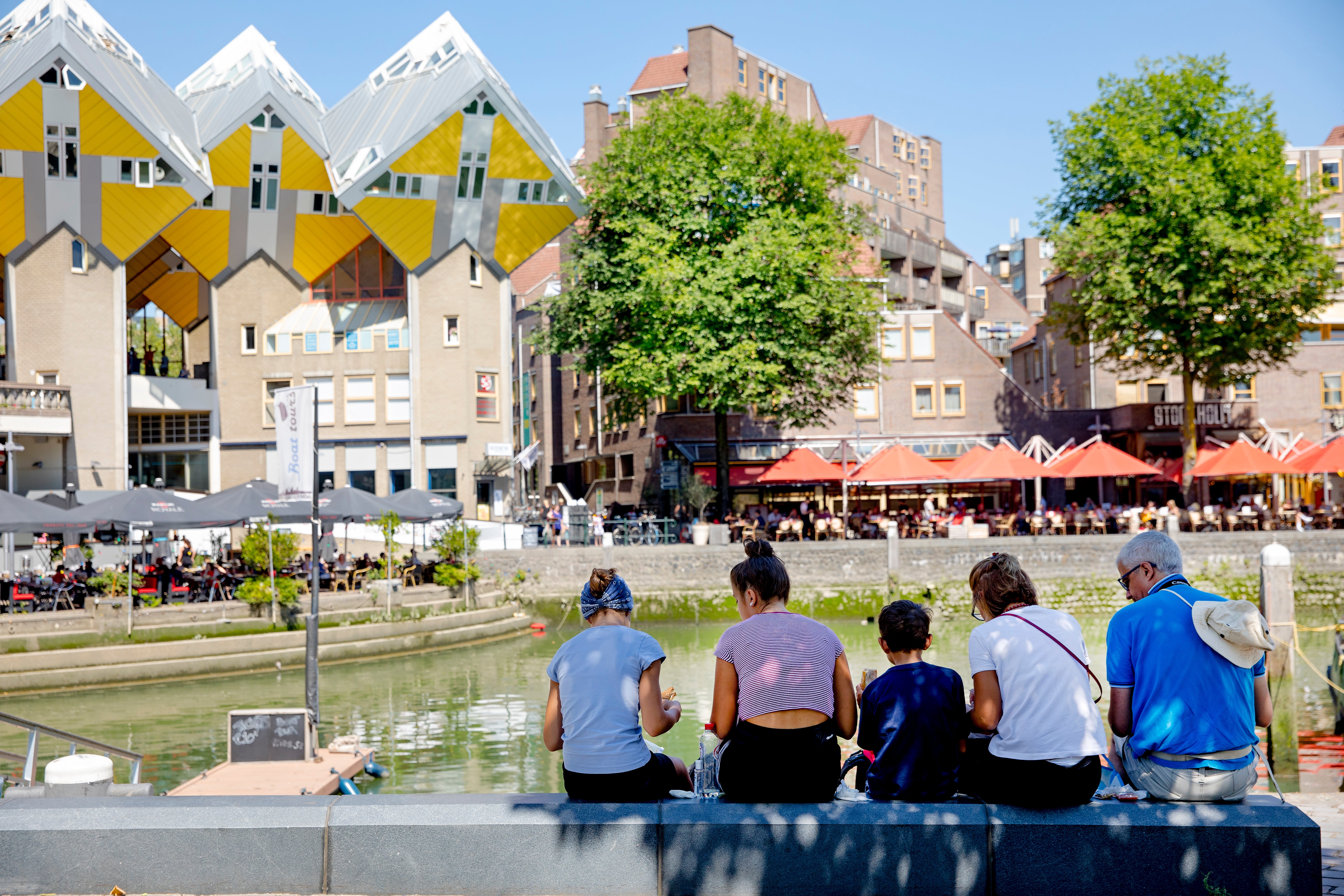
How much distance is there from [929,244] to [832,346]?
28275mm

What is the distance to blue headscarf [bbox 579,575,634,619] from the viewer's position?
5.55m

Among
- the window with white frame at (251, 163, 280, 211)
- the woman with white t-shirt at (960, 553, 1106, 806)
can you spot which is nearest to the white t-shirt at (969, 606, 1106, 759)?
the woman with white t-shirt at (960, 553, 1106, 806)

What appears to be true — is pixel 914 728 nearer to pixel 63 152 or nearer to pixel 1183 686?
pixel 1183 686

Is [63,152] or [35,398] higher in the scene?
[63,152]

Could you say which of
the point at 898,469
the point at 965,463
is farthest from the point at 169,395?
the point at 965,463

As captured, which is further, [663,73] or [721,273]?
[663,73]

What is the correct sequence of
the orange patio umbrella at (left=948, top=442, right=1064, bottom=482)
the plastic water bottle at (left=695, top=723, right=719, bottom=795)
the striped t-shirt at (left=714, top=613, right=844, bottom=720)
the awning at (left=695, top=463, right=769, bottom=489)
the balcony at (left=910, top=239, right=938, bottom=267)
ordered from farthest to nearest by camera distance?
1. the balcony at (left=910, top=239, right=938, bottom=267)
2. the awning at (left=695, top=463, right=769, bottom=489)
3. the orange patio umbrella at (left=948, top=442, right=1064, bottom=482)
4. the plastic water bottle at (left=695, top=723, right=719, bottom=795)
5. the striped t-shirt at (left=714, top=613, right=844, bottom=720)

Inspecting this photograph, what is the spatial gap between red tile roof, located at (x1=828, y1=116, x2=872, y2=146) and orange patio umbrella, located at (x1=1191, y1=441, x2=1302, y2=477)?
40.1m

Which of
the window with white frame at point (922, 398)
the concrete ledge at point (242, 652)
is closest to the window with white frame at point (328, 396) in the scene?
the concrete ledge at point (242, 652)

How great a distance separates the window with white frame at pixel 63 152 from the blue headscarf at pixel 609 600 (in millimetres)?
38996

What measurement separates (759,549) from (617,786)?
1.74m

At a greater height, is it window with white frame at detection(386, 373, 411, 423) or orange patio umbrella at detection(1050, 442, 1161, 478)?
window with white frame at detection(386, 373, 411, 423)

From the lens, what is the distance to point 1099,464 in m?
35.1

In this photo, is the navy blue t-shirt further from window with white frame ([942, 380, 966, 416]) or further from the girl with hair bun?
window with white frame ([942, 380, 966, 416])
